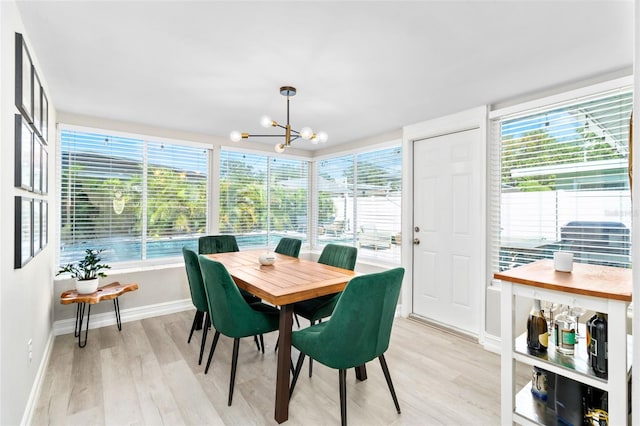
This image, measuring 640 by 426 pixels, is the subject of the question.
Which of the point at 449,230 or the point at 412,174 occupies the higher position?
the point at 412,174

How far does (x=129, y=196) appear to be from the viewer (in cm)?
374

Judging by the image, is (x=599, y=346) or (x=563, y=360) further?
(x=563, y=360)

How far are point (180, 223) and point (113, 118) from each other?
1.45 m

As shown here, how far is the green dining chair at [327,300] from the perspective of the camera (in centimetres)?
264

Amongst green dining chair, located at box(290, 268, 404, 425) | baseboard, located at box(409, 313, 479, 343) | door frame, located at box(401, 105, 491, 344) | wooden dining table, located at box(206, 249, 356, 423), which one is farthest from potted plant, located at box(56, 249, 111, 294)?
baseboard, located at box(409, 313, 479, 343)

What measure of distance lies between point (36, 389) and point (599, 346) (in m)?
3.40

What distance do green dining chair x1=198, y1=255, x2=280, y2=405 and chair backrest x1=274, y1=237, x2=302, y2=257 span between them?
153 cm

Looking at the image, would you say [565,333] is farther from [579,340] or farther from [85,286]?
[85,286]

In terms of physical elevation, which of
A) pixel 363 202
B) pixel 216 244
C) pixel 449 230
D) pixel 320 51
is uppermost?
pixel 320 51

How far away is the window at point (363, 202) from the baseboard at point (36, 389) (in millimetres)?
3543

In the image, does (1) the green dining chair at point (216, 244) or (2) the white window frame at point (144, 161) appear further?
(1) the green dining chair at point (216, 244)

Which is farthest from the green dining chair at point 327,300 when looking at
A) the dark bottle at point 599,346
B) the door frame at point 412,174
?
the dark bottle at point 599,346

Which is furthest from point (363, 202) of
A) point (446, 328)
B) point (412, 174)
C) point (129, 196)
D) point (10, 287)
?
point (10, 287)

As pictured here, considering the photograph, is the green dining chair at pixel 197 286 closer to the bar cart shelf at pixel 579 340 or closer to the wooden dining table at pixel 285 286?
the wooden dining table at pixel 285 286
